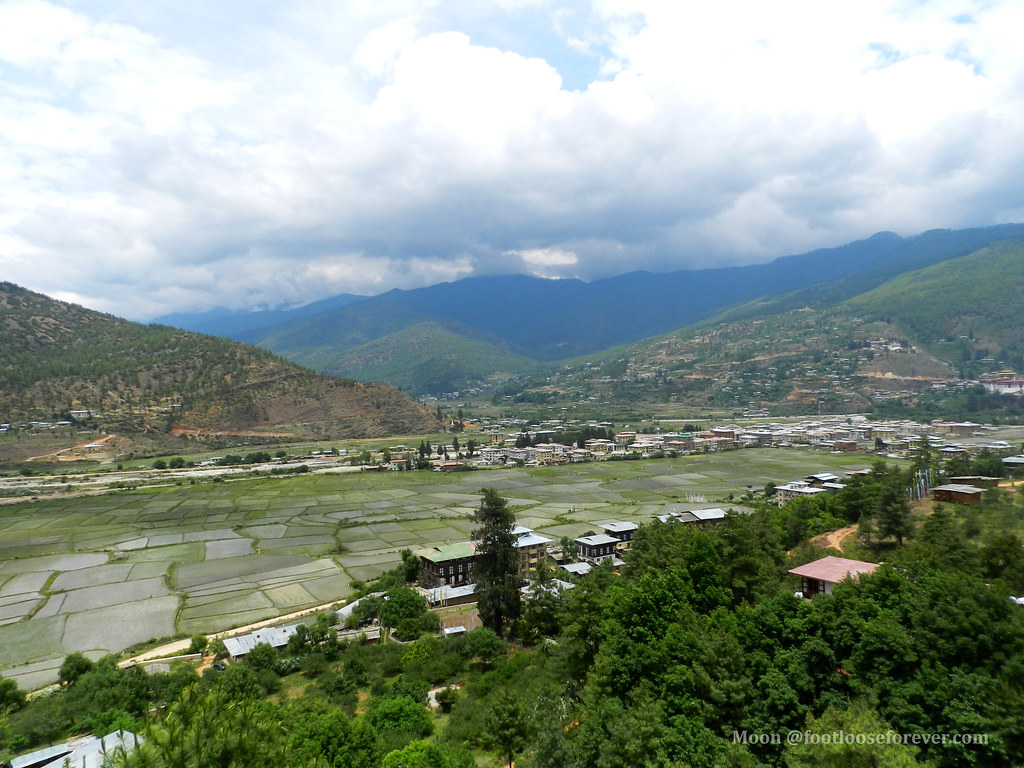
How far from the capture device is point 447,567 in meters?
36.1

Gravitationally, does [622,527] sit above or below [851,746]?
below

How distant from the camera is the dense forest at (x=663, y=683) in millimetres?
11305

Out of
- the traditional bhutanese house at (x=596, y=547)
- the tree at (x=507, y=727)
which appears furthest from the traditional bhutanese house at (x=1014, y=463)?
the tree at (x=507, y=727)

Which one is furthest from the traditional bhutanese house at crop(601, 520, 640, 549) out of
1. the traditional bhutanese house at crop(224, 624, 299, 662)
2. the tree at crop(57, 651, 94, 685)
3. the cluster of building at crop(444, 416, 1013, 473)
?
the cluster of building at crop(444, 416, 1013, 473)

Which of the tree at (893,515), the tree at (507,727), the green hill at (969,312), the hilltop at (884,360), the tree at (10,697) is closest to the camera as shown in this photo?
the tree at (507,727)

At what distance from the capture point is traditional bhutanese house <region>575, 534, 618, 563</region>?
39.5m

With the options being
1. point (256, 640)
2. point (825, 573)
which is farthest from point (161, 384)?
point (825, 573)

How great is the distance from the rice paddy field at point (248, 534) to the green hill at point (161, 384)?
48.9m

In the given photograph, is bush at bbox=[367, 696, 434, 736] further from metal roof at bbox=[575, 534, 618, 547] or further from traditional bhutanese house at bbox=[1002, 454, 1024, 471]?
traditional bhutanese house at bbox=[1002, 454, 1024, 471]

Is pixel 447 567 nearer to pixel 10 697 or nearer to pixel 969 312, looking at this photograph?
pixel 10 697

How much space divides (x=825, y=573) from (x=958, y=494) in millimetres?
18514

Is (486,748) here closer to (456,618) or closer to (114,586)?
(456,618)

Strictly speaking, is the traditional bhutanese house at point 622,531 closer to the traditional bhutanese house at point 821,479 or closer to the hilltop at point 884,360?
the traditional bhutanese house at point 821,479

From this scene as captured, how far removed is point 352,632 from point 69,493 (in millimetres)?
59519
